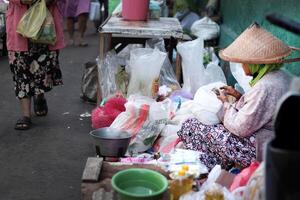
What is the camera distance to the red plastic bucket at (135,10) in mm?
5938

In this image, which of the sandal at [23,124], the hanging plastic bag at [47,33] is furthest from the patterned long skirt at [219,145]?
the sandal at [23,124]

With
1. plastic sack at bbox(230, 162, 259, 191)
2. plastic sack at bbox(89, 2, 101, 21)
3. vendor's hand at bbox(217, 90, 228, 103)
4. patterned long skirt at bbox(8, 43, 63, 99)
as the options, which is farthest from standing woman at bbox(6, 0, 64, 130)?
plastic sack at bbox(89, 2, 101, 21)

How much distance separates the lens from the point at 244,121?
323cm

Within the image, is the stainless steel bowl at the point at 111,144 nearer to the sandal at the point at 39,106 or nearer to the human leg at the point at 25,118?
the human leg at the point at 25,118

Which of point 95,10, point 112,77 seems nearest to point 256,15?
point 112,77

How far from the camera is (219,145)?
140 inches

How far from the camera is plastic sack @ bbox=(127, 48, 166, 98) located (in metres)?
5.09

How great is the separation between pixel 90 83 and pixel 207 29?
8.70 ft

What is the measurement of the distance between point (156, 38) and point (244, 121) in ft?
9.12

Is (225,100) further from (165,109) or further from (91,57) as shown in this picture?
(91,57)

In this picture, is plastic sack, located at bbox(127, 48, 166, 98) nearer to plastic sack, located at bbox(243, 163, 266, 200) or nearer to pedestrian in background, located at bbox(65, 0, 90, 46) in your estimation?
plastic sack, located at bbox(243, 163, 266, 200)

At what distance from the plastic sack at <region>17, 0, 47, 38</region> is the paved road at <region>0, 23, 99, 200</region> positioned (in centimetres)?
107

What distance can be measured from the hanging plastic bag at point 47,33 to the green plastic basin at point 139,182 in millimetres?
2573

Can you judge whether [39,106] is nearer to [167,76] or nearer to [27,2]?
[27,2]
